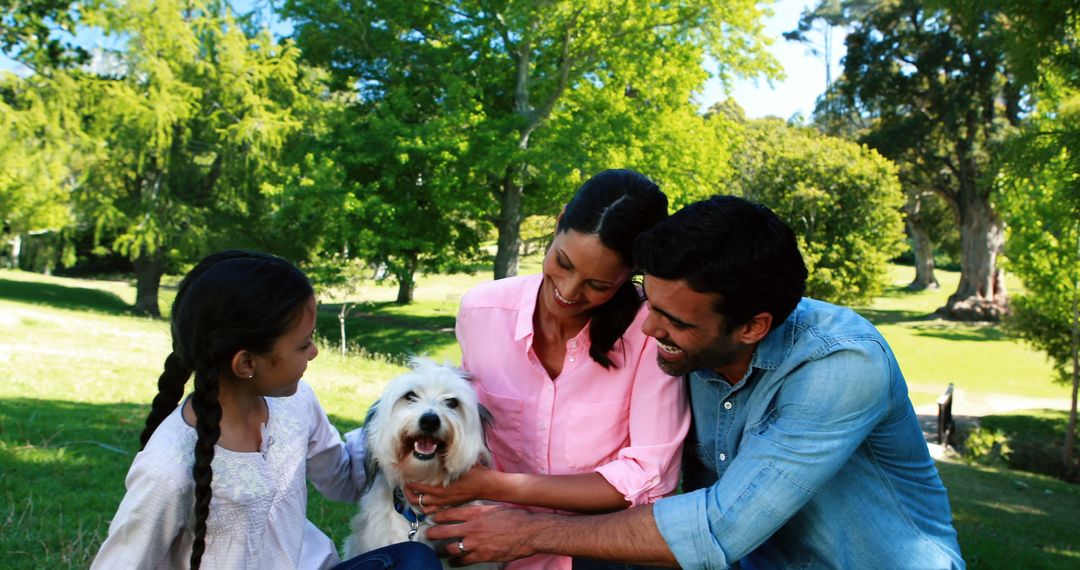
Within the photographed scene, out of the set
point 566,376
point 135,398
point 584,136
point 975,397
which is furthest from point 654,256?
point 975,397

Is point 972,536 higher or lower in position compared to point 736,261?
lower

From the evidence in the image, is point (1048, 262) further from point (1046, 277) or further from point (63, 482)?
→ point (63, 482)

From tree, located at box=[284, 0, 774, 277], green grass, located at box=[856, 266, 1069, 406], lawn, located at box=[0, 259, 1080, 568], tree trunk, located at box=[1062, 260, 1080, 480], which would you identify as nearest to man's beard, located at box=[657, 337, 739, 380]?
lawn, located at box=[0, 259, 1080, 568]

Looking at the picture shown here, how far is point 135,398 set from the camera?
9305mm

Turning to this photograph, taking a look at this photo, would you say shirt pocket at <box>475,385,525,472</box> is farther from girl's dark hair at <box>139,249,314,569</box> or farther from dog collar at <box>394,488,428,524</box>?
girl's dark hair at <box>139,249,314,569</box>

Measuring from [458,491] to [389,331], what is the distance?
883 inches

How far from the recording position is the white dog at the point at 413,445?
290cm

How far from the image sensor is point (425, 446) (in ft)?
9.53

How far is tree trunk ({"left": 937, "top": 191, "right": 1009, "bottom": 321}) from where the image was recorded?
1357 inches

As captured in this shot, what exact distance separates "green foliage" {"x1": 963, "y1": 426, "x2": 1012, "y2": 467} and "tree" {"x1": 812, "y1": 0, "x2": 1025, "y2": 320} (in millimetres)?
20969

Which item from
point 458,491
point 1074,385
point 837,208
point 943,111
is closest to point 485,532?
point 458,491

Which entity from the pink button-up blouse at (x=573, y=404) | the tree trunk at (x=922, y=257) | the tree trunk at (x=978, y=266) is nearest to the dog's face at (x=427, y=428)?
the pink button-up blouse at (x=573, y=404)

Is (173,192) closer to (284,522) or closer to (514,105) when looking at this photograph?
(514,105)

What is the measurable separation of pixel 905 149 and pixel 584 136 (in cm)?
1958
